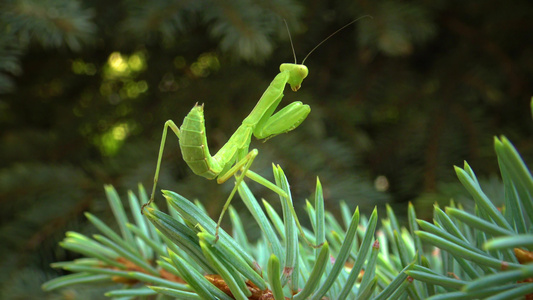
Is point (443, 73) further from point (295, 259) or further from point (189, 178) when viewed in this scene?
point (295, 259)

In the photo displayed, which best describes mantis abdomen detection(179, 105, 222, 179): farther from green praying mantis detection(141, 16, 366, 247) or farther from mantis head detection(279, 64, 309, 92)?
mantis head detection(279, 64, 309, 92)

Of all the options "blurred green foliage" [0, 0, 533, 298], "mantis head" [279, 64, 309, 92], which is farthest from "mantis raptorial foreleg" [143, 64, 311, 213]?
"blurred green foliage" [0, 0, 533, 298]

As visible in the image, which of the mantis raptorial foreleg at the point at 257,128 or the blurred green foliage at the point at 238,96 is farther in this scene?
the blurred green foliage at the point at 238,96

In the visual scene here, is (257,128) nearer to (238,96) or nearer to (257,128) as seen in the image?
(257,128)

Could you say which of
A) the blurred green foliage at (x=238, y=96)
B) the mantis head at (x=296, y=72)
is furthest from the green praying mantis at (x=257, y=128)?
the blurred green foliage at (x=238, y=96)

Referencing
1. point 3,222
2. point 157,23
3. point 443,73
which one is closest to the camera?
point 157,23

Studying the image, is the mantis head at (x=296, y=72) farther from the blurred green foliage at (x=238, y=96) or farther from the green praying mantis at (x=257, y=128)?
the blurred green foliage at (x=238, y=96)

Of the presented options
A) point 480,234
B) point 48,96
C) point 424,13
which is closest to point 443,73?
point 424,13

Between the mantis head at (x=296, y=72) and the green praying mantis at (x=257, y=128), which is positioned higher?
the mantis head at (x=296, y=72)
